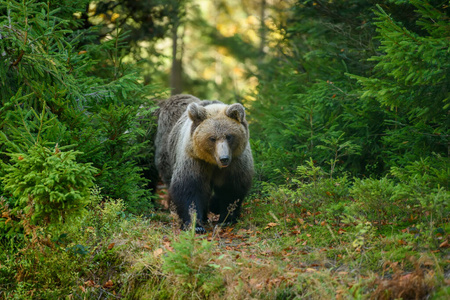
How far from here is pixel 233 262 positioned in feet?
18.1

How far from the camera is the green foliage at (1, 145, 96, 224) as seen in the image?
528 cm

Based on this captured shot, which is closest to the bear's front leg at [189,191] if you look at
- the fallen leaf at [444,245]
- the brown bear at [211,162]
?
the brown bear at [211,162]

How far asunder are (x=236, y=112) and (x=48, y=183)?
3490 millimetres

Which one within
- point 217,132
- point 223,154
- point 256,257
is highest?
point 217,132

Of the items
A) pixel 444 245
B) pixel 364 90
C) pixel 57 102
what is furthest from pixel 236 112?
pixel 444 245

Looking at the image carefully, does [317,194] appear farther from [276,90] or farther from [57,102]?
[276,90]

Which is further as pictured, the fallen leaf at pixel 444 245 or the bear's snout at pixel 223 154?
the bear's snout at pixel 223 154

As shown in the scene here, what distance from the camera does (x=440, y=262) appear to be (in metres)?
4.76

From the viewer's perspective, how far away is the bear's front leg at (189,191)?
775 cm

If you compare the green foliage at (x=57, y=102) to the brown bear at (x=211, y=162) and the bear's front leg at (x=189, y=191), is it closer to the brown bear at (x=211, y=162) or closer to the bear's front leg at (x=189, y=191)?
the bear's front leg at (x=189, y=191)

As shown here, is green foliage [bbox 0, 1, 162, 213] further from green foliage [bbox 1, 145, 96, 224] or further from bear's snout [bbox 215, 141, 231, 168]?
bear's snout [bbox 215, 141, 231, 168]

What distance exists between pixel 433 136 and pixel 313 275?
318cm

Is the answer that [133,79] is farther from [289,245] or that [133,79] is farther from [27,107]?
[289,245]

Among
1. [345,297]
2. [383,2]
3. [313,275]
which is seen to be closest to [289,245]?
[313,275]
